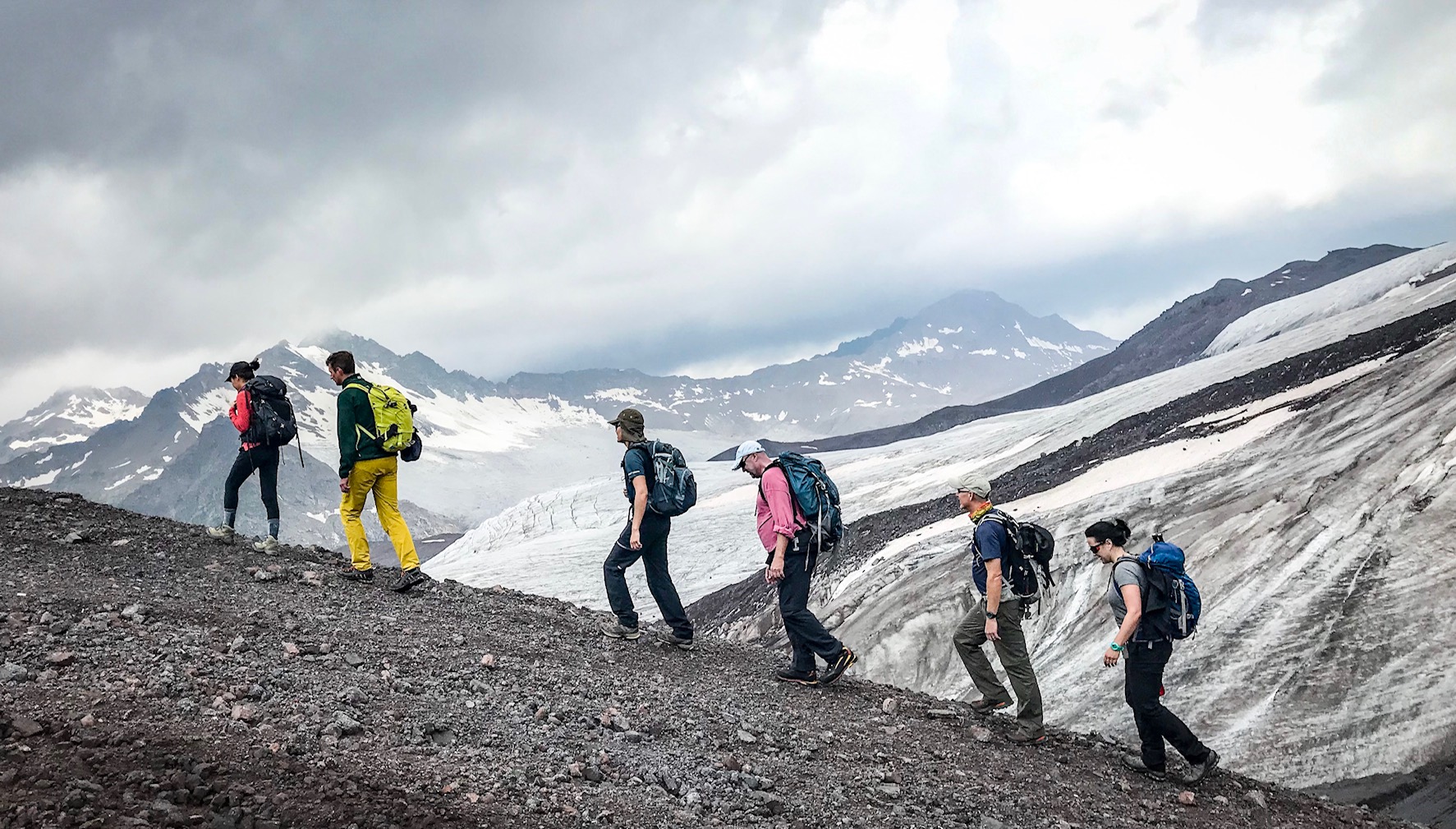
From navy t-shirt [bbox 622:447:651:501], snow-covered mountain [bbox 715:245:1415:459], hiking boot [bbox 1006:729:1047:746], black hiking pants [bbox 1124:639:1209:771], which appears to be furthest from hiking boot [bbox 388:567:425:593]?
snow-covered mountain [bbox 715:245:1415:459]

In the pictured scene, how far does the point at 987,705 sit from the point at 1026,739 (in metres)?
0.67

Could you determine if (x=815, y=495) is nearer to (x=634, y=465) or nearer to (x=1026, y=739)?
(x=634, y=465)

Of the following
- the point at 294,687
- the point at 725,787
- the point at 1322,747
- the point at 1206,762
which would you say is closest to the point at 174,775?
the point at 294,687

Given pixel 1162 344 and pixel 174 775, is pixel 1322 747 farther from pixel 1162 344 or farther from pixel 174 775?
pixel 1162 344

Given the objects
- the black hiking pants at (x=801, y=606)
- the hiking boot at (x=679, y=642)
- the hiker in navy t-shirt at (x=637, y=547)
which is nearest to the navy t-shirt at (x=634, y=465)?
the hiker in navy t-shirt at (x=637, y=547)

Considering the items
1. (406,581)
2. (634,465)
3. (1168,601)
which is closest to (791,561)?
(634,465)

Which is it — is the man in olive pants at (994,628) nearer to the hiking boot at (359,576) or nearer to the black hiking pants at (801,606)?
the black hiking pants at (801,606)

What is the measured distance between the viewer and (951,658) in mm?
20734

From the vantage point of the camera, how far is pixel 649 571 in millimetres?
10398

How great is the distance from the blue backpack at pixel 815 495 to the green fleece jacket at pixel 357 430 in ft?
15.8

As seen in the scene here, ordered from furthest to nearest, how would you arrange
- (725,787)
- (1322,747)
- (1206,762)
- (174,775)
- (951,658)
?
(951,658)
(1322,747)
(1206,762)
(725,787)
(174,775)

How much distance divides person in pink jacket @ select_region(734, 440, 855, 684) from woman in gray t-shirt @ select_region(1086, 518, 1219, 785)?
2.97 metres

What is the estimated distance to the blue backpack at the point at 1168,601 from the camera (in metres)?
8.08

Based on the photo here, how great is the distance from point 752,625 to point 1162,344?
167582 millimetres
